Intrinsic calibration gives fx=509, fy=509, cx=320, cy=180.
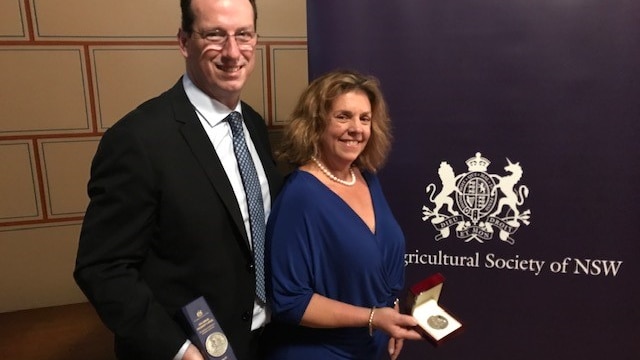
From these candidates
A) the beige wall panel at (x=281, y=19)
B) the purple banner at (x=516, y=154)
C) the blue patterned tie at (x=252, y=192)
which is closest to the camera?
the blue patterned tie at (x=252, y=192)

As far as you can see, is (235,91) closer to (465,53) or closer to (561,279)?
(465,53)

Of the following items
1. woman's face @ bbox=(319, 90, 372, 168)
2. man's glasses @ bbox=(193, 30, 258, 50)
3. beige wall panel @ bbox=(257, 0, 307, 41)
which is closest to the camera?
man's glasses @ bbox=(193, 30, 258, 50)

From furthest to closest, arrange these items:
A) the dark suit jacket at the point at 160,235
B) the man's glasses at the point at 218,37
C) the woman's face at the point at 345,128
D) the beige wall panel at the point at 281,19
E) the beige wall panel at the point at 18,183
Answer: the beige wall panel at the point at 281,19 → the beige wall panel at the point at 18,183 → the woman's face at the point at 345,128 → the man's glasses at the point at 218,37 → the dark suit jacket at the point at 160,235

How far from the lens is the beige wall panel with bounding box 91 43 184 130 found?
84.4 inches

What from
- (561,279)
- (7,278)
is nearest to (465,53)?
(561,279)

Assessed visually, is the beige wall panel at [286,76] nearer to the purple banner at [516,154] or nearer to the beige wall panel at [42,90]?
the purple banner at [516,154]

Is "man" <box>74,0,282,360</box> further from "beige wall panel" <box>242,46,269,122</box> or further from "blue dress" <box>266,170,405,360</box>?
"beige wall panel" <box>242,46,269,122</box>

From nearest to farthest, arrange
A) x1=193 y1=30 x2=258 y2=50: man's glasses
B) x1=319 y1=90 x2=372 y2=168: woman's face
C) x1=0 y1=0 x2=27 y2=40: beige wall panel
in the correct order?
x1=193 y1=30 x2=258 y2=50: man's glasses, x1=319 y1=90 x2=372 y2=168: woman's face, x1=0 y1=0 x2=27 y2=40: beige wall panel

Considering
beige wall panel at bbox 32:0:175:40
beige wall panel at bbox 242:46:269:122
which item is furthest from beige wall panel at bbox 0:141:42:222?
beige wall panel at bbox 242:46:269:122

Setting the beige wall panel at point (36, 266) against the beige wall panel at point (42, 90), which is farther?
the beige wall panel at point (36, 266)

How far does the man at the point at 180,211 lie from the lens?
1.26 meters

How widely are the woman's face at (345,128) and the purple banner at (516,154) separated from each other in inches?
15.6

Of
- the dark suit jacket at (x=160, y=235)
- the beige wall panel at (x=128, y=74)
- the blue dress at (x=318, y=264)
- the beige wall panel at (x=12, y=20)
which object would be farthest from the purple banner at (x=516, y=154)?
the beige wall panel at (x=12, y=20)

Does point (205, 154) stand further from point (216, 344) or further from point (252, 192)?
point (216, 344)
